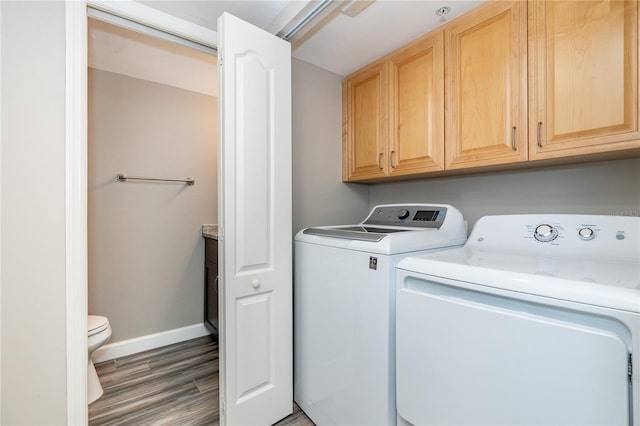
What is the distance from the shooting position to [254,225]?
1436mm

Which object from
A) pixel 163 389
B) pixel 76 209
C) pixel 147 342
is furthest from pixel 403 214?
pixel 147 342

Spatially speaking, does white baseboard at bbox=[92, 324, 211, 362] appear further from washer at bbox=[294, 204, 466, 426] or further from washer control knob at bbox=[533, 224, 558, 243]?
washer control knob at bbox=[533, 224, 558, 243]

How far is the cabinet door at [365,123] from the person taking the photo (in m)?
1.86

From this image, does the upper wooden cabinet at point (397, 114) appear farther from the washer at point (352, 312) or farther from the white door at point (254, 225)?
the white door at point (254, 225)

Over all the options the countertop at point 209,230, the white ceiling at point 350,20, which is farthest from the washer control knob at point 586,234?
the countertop at point 209,230

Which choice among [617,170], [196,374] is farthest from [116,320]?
[617,170]

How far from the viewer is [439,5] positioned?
1.38 meters

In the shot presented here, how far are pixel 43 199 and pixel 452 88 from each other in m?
1.91

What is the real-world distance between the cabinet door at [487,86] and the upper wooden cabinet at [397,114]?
0.23 ft

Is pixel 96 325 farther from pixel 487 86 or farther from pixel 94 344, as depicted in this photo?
pixel 487 86

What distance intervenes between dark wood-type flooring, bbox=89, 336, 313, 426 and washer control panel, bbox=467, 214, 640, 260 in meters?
1.39

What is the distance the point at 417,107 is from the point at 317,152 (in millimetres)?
716

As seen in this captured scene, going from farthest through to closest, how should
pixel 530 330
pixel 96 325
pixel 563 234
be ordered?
pixel 96 325
pixel 563 234
pixel 530 330

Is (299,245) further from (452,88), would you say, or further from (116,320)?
(116,320)
